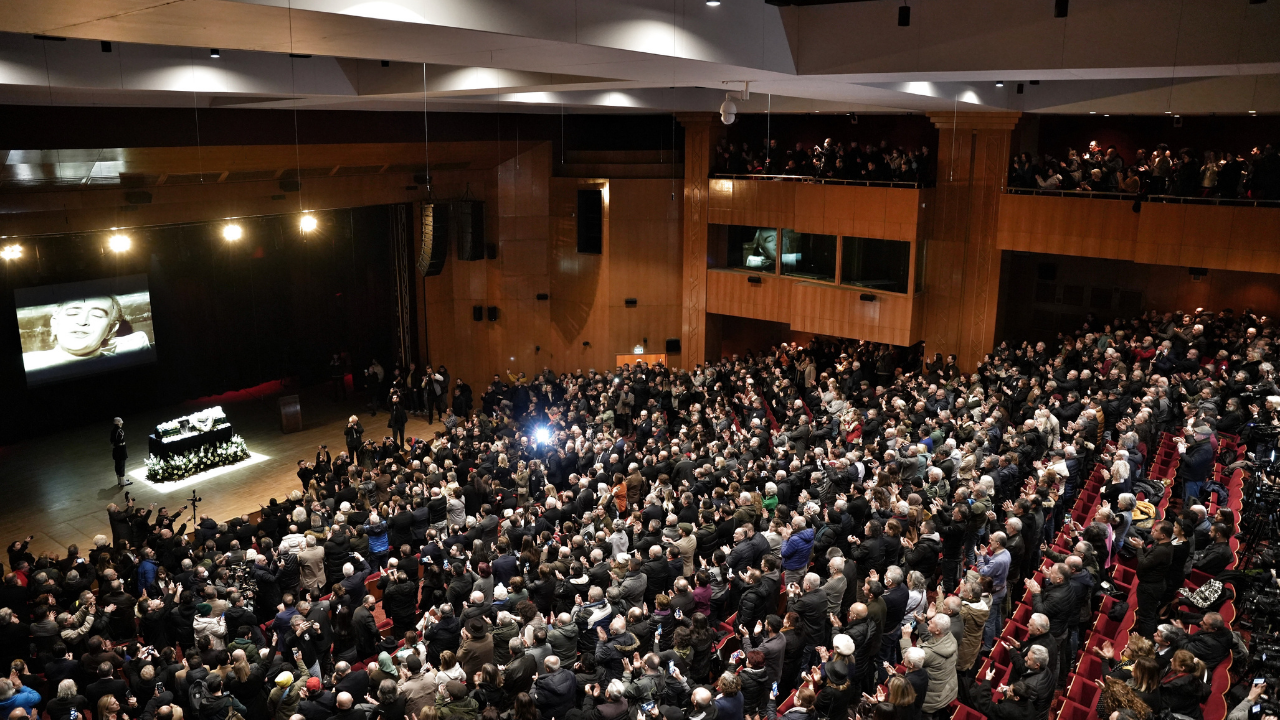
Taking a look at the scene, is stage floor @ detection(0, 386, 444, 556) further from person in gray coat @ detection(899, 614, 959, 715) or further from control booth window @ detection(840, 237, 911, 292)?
person in gray coat @ detection(899, 614, 959, 715)

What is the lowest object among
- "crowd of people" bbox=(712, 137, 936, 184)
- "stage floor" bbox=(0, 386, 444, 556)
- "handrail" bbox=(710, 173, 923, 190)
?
"stage floor" bbox=(0, 386, 444, 556)

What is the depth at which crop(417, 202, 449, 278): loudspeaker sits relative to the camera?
1894 cm

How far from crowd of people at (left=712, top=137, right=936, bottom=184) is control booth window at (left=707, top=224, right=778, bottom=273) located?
51.1 inches

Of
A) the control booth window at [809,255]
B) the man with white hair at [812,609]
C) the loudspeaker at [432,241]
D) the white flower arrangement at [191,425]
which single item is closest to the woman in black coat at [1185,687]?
the man with white hair at [812,609]

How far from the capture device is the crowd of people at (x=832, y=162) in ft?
54.3

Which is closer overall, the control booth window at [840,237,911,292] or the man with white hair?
the man with white hair

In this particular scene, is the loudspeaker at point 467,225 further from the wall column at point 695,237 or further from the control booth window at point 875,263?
the control booth window at point 875,263

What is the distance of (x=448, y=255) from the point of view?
20.4 metres

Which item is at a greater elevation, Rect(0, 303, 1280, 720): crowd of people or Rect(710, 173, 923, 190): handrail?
Rect(710, 173, 923, 190): handrail

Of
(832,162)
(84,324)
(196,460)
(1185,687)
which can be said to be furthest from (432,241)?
(1185,687)

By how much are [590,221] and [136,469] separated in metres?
10.0

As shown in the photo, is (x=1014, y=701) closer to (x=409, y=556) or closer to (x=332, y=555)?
(x=409, y=556)

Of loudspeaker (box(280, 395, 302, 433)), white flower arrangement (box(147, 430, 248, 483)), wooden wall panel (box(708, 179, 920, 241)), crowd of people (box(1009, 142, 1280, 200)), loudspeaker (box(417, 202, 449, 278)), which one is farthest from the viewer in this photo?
loudspeaker (box(417, 202, 449, 278))

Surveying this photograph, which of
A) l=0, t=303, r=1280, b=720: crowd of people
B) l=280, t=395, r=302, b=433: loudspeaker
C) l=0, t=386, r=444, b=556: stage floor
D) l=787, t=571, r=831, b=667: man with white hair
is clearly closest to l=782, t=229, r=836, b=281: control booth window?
l=0, t=303, r=1280, b=720: crowd of people
